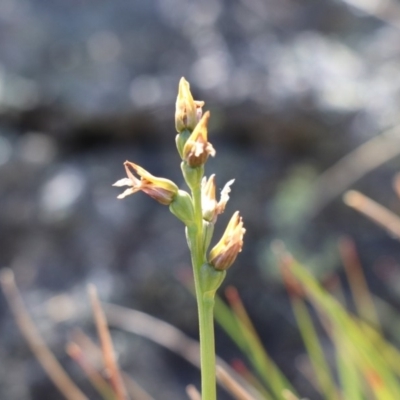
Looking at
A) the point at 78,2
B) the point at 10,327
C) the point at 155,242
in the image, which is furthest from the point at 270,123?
the point at 10,327

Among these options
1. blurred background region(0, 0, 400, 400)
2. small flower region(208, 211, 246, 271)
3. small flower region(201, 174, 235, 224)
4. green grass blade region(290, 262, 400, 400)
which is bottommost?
small flower region(208, 211, 246, 271)

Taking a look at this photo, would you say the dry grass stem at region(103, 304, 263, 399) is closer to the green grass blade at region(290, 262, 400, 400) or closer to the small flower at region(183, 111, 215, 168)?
the green grass blade at region(290, 262, 400, 400)

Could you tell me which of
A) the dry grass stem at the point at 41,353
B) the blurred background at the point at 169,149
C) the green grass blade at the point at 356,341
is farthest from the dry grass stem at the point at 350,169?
the green grass blade at the point at 356,341

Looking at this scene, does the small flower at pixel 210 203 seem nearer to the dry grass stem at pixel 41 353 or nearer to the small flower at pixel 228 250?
the small flower at pixel 228 250

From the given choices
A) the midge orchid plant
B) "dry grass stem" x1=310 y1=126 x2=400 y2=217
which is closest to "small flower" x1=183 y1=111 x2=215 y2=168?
the midge orchid plant

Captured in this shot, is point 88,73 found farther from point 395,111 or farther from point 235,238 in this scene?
point 235,238

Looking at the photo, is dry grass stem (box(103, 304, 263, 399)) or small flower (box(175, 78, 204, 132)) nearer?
small flower (box(175, 78, 204, 132))
